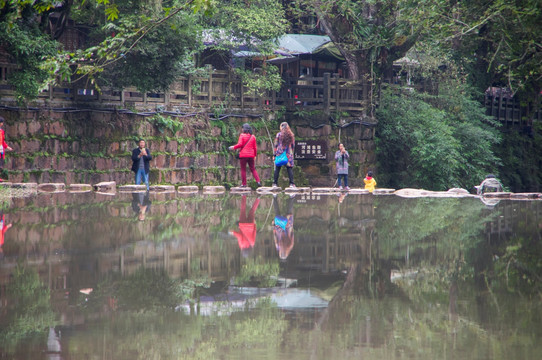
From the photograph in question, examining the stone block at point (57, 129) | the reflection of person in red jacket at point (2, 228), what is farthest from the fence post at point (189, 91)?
the reflection of person in red jacket at point (2, 228)

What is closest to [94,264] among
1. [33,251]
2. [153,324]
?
[33,251]

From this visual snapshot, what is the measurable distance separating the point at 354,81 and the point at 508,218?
14.6m

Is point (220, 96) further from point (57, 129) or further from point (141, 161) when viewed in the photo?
point (57, 129)

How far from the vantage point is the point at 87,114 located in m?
20.2

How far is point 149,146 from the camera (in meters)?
21.5

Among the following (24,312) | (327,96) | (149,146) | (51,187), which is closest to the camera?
(24,312)

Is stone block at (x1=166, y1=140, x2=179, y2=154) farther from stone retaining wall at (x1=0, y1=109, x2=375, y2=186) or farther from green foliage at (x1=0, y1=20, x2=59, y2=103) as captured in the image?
green foliage at (x1=0, y1=20, x2=59, y2=103)

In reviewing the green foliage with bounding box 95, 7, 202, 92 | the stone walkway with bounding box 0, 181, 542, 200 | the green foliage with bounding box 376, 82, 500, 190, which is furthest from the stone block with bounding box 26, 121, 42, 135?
the green foliage with bounding box 376, 82, 500, 190

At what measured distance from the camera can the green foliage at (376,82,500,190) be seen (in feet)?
85.8

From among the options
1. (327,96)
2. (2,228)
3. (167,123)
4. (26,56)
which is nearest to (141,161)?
(167,123)

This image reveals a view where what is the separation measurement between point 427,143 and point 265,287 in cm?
2080

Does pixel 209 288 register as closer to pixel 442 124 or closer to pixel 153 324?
pixel 153 324

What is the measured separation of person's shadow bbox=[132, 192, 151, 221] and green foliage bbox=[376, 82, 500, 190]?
12807 millimetres

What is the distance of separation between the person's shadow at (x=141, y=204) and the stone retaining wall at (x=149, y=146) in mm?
3635
